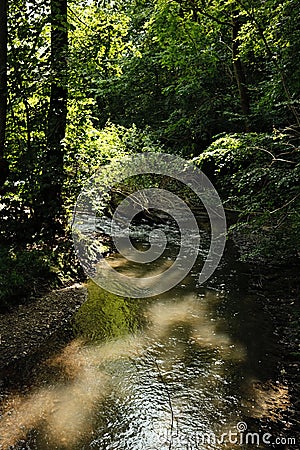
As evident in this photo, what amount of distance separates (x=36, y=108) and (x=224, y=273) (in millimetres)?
4676

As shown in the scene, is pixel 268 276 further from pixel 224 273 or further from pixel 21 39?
pixel 21 39

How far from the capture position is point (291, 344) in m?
4.82

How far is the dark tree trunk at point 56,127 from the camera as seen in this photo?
6.39 m

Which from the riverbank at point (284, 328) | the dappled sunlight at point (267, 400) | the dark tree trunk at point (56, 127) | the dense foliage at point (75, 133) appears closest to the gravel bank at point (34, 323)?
the dense foliage at point (75, 133)

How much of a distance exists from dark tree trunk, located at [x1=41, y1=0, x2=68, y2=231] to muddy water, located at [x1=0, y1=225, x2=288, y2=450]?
2023 mm

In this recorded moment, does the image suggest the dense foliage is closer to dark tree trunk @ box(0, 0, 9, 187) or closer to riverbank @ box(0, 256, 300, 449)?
dark tree trunk @ box(0, 0, 9, 187)

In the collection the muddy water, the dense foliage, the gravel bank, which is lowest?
the muddy water

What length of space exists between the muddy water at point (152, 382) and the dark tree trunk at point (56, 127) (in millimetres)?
2023

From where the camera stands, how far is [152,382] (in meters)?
4.09

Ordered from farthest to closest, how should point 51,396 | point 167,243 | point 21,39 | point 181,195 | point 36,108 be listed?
point 181,195
point 167,243
point 36,108
point 21,39
point 51,396

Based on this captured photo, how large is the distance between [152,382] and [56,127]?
15.2 feet

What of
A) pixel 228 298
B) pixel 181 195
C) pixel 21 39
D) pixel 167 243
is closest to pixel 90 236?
pixel 167 243

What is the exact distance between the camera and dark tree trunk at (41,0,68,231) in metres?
6.39

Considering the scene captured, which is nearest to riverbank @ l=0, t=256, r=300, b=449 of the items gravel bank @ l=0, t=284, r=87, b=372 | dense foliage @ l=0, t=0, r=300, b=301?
gravel bank @ l=0, t=284, r=87, b=372
